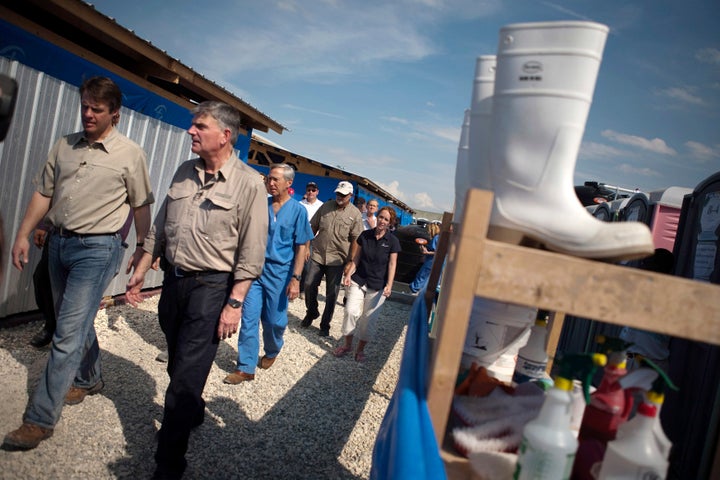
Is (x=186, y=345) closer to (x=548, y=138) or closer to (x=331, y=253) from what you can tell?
(x=548, y=138)

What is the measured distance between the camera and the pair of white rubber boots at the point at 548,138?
104 centimetres

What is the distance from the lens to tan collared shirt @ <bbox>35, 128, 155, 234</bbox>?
2.96 metres

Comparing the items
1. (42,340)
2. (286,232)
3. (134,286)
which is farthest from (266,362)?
(134,286)

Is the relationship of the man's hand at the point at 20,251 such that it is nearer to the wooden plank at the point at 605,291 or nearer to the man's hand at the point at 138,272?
the man's hand at the point at 138,272

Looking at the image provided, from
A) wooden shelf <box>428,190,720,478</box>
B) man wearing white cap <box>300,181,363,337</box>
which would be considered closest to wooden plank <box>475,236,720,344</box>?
wooden shelf <box>428,190,720,478</box>

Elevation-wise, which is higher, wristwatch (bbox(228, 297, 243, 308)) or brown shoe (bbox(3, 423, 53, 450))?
wristwatch (bbox(228, 297, 243, 308))

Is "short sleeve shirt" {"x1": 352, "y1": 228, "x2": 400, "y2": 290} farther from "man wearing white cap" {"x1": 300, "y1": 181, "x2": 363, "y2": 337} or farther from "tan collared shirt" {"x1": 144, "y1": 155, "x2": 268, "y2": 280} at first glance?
"tan collared shirt" {"x1": 144, "y1": 155, "x2": 268, "y2": 280}

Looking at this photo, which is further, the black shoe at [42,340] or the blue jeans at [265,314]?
the blue jeans at [265,314]

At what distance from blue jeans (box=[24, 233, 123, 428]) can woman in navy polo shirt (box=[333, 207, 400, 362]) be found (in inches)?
135

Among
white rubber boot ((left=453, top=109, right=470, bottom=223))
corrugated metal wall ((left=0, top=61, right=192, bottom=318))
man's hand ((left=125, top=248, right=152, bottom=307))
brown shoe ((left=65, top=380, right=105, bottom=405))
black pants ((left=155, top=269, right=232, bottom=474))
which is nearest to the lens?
white rubber boot ((left=453, top=109, right=470, bottom=223))

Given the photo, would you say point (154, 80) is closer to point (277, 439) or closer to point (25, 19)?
point (25, 19)

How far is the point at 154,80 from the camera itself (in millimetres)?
6750

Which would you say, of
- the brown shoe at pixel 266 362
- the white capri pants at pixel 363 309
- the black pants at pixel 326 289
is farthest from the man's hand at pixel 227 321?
the black pants at pixel 326 289

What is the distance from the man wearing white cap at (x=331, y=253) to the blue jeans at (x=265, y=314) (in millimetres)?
1889
